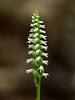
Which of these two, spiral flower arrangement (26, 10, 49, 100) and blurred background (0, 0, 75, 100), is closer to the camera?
spiral flower arrangement (26, 10, 49, 100)

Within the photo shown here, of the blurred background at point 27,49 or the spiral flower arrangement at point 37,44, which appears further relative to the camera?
the blurred background at point 27,49

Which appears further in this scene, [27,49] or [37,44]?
[27,49]

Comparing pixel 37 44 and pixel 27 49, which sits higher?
pixel 27 49
